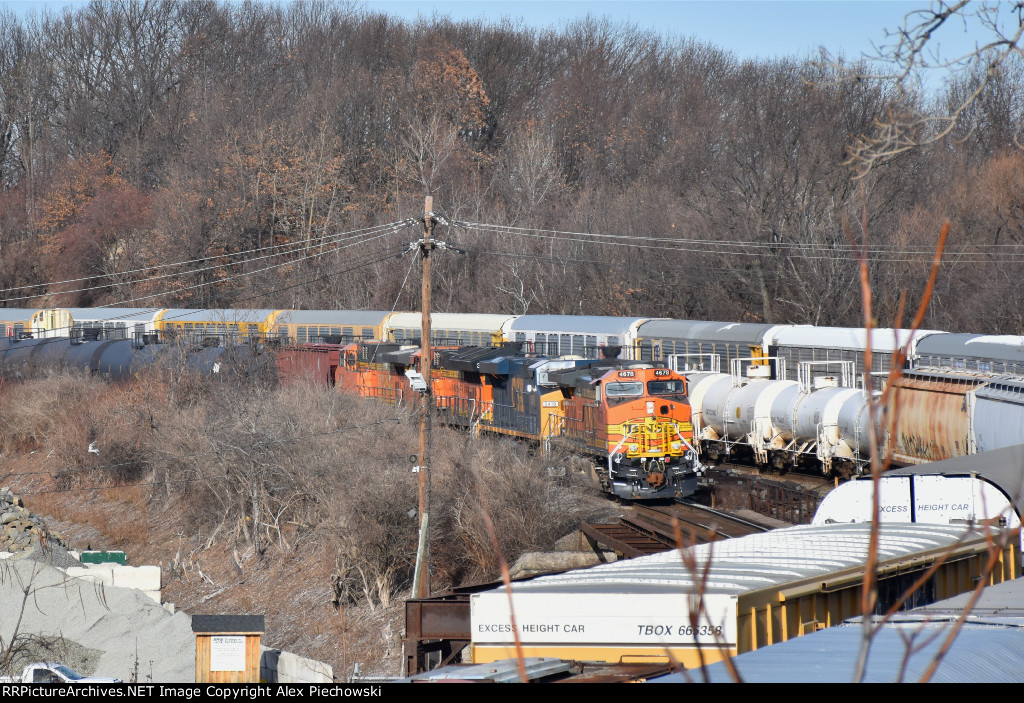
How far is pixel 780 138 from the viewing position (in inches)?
2203

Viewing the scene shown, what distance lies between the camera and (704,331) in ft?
116

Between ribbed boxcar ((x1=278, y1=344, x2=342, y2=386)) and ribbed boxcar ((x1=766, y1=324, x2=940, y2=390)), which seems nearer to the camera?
ribbed boxcar ((x1=766, y1=324, x2=940, y2=390))

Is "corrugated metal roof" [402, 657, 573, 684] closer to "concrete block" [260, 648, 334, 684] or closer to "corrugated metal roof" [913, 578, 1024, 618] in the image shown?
"corrugated metal roof" [913, 578, 1024, 618]

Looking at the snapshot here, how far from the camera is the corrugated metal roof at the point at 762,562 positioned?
31.4ft

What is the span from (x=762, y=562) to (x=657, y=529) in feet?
25.1

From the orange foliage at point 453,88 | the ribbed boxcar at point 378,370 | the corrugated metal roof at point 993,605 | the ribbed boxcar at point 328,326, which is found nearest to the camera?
the corrugated metal roof at point 993,605

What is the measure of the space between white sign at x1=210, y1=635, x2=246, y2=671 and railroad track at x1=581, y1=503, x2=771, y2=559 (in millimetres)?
6599

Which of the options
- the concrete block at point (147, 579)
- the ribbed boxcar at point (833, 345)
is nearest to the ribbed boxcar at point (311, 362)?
the concrete block at point (147, 579)

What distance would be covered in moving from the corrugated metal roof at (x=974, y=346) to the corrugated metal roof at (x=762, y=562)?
14258 millimetres

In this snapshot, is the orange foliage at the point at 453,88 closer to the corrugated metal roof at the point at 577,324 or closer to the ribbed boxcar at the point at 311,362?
the corrugated metal roof at the point at 577,324

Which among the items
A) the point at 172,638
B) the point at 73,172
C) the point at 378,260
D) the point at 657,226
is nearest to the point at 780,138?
the point at 657,226

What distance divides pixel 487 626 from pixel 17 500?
25.2m

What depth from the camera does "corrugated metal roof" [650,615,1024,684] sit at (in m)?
4.81

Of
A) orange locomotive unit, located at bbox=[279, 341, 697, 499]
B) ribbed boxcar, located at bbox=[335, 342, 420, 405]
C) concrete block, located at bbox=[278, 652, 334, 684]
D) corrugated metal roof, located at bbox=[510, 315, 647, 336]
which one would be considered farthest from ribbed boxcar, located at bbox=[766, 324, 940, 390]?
concrete block, located at bbox=[278, 652, 334, 684]
